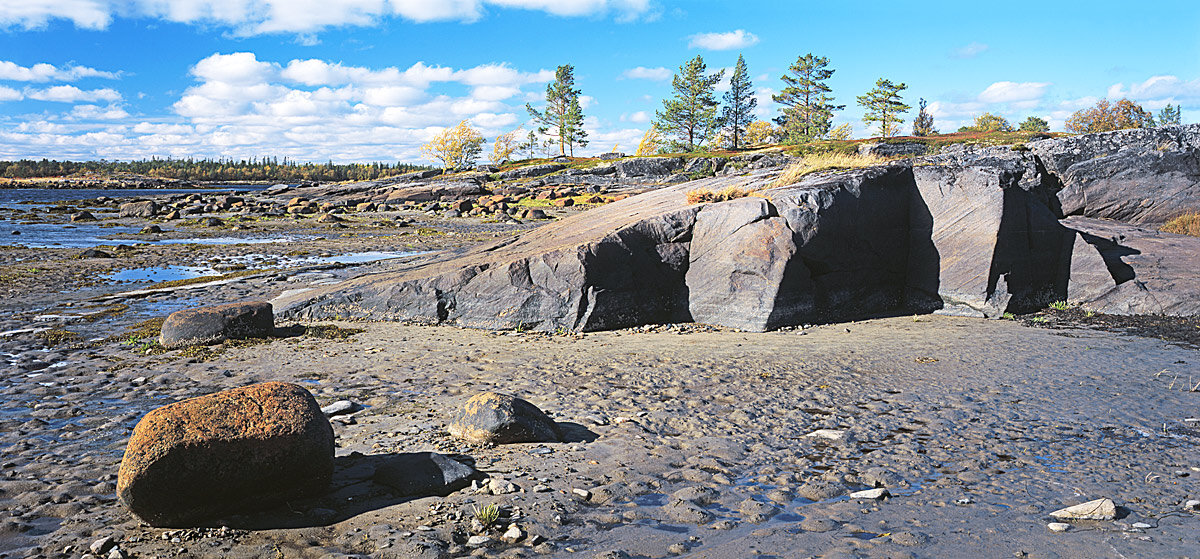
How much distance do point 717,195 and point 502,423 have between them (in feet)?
27.5

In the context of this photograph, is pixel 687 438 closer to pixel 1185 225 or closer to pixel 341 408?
pixel 341 408

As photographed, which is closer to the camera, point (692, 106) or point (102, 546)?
point (102, 546)

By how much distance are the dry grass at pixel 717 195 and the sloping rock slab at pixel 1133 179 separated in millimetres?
11298

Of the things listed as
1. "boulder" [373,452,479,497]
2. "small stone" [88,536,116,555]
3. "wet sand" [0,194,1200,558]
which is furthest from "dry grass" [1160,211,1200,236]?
"small stone" [88,536,116,555]

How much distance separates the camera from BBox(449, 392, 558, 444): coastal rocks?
20.9 feet

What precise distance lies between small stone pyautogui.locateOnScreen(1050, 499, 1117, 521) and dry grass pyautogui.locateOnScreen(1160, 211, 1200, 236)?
15.7 metres

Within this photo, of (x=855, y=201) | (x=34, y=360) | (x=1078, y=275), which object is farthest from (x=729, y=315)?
(x=34, y=360)

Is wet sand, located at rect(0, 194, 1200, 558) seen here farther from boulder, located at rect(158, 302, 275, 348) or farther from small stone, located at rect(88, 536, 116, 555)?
boulder, located at rect(158, 302, 275, 348)

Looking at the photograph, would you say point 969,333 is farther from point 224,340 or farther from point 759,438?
point 224,340

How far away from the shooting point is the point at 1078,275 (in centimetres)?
1347

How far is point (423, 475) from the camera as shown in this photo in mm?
5520

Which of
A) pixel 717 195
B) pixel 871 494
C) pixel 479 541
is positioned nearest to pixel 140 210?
pixel 717 195

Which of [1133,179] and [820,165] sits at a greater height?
[820,165]

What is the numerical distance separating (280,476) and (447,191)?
56011 millimetres
